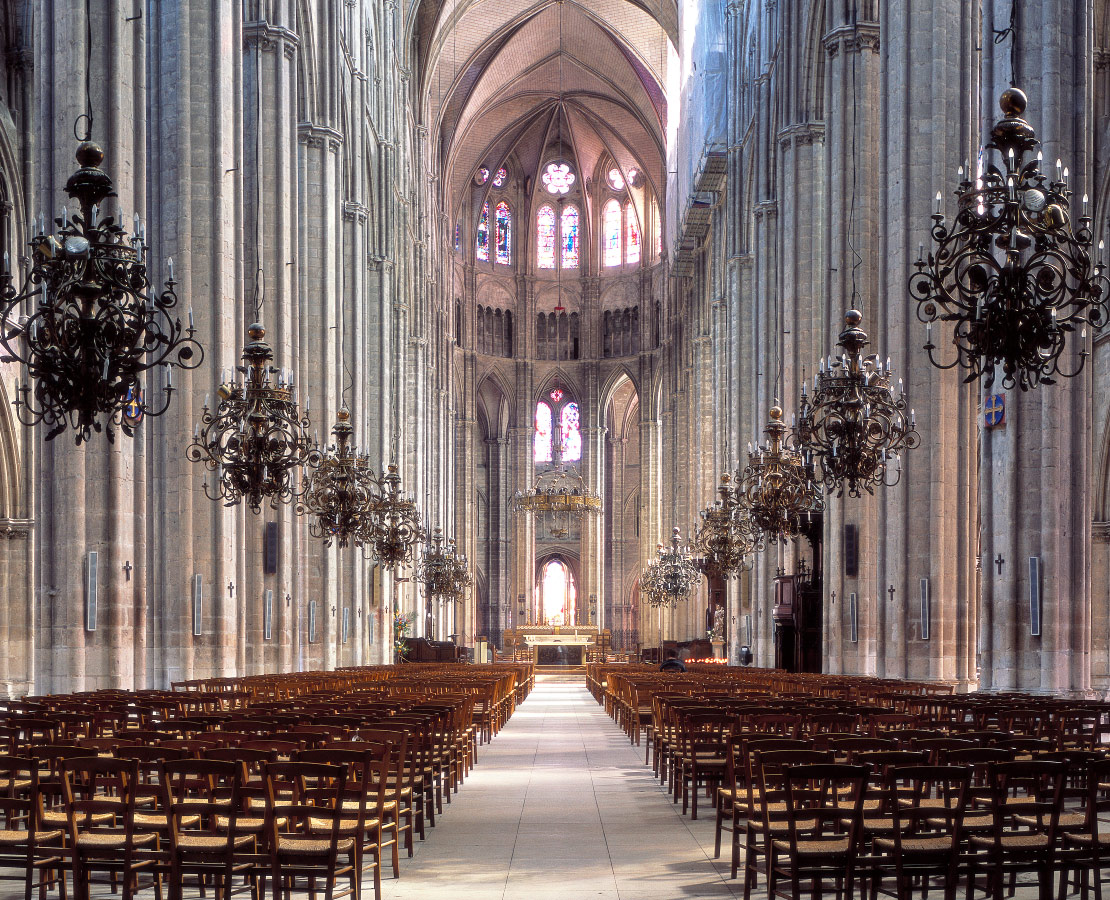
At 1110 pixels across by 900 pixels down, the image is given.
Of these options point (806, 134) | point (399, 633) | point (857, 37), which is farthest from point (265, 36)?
point (399, 633)

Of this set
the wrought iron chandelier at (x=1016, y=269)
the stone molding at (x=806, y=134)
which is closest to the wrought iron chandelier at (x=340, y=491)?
the wrought iron chandelier at (x=1016, y=269)

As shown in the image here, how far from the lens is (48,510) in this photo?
16359 mm

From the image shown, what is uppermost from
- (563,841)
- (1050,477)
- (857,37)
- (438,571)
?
(857,37)

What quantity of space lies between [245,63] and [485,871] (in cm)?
2157

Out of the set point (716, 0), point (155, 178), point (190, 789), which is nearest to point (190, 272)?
point (155, 178)

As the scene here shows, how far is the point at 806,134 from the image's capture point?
3225cm

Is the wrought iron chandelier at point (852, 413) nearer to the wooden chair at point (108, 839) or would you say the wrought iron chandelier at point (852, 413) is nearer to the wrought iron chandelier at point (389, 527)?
the wooden chair at point (108, 839)

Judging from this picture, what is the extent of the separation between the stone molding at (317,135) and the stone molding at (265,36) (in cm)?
453

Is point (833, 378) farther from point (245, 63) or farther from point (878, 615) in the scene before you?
A: point (245, 63)

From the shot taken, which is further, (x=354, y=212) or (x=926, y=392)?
(x=354, y=212)

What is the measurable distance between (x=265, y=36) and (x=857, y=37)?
11.9 metres

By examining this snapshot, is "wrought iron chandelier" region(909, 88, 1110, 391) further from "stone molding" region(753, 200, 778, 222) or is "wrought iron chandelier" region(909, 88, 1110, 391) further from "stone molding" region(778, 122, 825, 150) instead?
"stone molding" region(753, 200, 778, 222)

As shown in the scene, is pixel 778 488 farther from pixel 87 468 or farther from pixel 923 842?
pixel 923 842

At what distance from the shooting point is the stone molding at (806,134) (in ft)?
105
